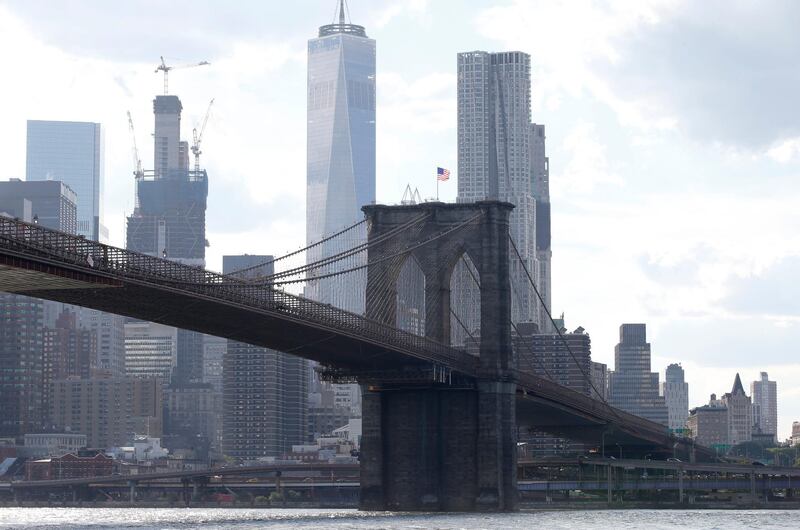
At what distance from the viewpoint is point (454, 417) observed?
11956cm

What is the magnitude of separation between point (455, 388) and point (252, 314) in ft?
84.1

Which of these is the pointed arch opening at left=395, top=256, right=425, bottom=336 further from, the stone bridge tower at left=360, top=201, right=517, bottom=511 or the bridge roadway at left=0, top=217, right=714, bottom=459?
the bridge roadway at left=0, top=217, right=714, bottom=459

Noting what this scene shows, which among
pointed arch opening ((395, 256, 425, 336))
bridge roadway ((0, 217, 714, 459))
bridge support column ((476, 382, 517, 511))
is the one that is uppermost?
pointed arch opening ((395, 256, 425, 336))

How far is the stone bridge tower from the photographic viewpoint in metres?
118

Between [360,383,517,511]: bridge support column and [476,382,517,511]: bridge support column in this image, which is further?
[360,383,517,511]: bridge support column

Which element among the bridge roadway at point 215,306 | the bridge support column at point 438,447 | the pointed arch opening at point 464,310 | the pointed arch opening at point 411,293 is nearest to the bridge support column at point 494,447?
the bridge support column at point 438,447

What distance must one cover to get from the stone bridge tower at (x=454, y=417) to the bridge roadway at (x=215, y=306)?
200 centimetres

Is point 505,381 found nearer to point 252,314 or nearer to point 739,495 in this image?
point 252,314

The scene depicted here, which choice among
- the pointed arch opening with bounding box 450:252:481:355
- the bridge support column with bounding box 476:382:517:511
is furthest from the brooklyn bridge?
the pointed arch opening with bounding box 450:252:481:355

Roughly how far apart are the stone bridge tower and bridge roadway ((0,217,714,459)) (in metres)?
2.00

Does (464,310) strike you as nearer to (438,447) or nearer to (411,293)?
(411,293)

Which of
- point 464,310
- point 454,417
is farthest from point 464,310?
point 454,417

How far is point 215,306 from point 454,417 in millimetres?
29955

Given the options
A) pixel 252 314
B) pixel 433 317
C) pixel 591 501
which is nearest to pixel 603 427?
pixel 591 501
